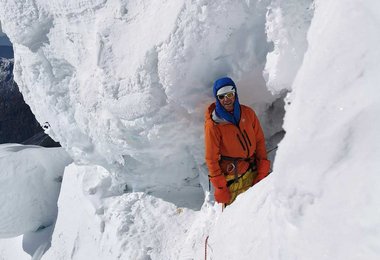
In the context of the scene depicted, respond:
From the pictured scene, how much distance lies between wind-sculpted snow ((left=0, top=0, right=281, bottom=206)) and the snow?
12mm

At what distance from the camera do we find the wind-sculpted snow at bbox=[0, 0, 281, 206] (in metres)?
2.89

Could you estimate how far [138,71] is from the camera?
10.4 feet

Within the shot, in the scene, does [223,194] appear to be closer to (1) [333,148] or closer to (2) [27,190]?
(1) [333,148]

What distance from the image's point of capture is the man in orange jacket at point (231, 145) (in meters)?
2.86

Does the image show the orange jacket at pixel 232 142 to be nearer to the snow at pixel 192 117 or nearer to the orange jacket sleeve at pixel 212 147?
the orange jacket sleeve at pixel 212 147

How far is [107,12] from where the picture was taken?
138 inches

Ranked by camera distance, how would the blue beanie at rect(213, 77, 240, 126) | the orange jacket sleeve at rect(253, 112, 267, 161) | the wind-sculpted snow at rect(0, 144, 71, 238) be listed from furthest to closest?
1. the wind-sculpted snow at rect(0, 144, 71, 238)
2. the orange jacket sleeve at rect(253, 112, 267, 161)
3. the blue beanie at rect(213, 77, 240, 126)

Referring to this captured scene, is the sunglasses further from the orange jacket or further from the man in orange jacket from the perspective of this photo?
the orange jacket

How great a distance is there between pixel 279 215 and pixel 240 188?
1.61 metres

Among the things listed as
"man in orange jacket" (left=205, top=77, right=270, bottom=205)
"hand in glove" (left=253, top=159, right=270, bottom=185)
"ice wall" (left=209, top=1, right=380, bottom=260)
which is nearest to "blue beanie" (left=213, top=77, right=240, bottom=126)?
"man in orange jacket" (left=205, top=77, right=270, bottom=205)

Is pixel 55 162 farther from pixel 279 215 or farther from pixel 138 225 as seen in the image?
pixel 279 215

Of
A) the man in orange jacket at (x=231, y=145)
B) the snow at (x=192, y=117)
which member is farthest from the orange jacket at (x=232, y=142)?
the snow at (x=192, y=117)

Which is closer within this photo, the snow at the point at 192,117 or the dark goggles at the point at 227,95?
the snow at the point at 192,117

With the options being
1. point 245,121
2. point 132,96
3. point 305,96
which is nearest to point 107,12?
point 132,96
